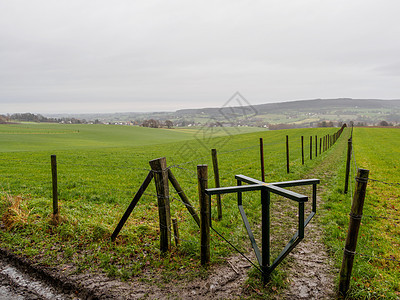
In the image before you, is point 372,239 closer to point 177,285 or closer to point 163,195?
point 177,285

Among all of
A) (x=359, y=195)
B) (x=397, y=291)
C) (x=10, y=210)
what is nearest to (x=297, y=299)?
(x=397, y=291)

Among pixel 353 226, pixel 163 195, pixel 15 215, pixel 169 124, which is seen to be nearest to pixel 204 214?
pixel 163 195

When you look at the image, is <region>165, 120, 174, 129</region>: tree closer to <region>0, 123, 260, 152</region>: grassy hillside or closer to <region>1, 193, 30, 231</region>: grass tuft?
<region>0, 123, 260, 152</region>: grassy hillside

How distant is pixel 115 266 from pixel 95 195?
15.4 ft

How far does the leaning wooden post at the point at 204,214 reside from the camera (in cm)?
406

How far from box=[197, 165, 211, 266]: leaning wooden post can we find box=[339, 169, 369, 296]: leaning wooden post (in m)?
1.98

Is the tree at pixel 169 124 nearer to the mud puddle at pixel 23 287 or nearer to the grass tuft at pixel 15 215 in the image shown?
the grass tuft at pixel 15 215

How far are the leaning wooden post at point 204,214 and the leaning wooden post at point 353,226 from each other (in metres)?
1.98

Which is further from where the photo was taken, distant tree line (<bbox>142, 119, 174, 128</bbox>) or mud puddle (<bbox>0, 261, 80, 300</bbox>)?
distant tree line (<bbox>142, 119, 174, 128</bbox>)

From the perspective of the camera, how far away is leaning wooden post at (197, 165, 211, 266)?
4062mm

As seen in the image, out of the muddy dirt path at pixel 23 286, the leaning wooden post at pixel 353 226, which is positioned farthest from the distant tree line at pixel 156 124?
the leaning wooden post at pixel 353 226

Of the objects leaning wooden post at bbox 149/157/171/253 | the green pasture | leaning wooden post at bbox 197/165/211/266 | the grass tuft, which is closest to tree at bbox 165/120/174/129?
the green pasture

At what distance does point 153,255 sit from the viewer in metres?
4.52

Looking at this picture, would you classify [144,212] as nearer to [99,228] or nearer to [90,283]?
[99,228]
